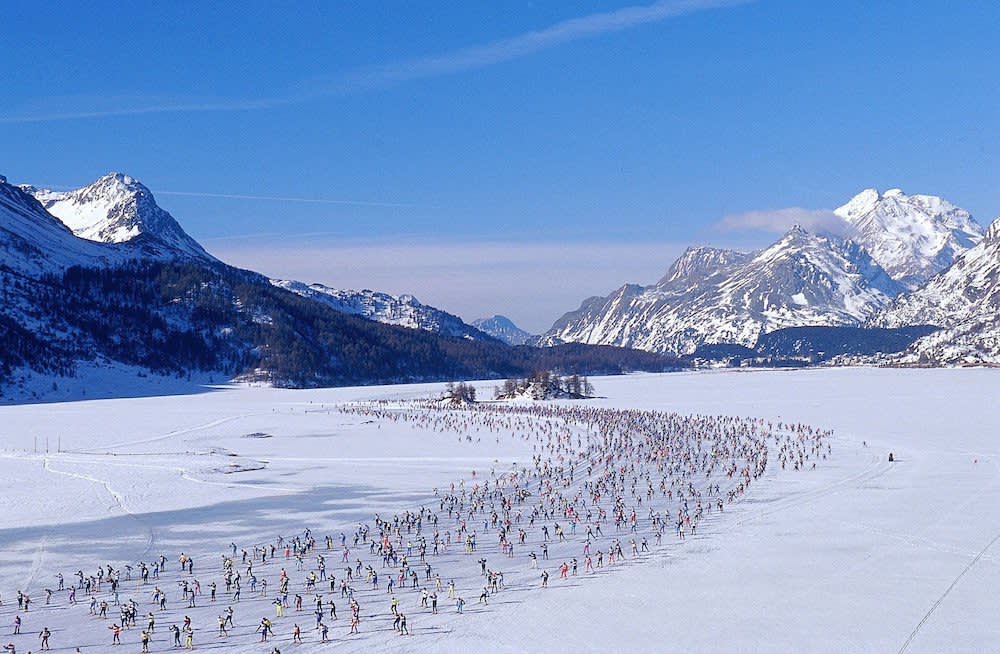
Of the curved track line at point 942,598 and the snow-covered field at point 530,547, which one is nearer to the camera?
the curved track line at point 942,598

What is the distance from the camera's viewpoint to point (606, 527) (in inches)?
2029

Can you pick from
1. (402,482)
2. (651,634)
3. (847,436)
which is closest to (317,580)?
(651,634)

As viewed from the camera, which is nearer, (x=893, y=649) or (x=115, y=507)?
(x=893, y=649)

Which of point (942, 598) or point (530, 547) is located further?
point (530, 547)

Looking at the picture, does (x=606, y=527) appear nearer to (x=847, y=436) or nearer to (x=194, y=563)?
(x=194, y=563)

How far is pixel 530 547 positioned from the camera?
4669 cm

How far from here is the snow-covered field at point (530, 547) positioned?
32.5 meters

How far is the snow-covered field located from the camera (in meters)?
32.5

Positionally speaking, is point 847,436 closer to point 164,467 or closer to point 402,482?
point 402,482

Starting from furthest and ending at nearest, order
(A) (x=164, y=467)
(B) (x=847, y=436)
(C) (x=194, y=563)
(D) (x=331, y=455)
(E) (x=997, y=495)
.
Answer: (B) (x=847, y=436)
(D) (x=331, y=455)
(A) (x=164, y=467)
(E) (x=997, y=495)
(C) (x=194, y=563)

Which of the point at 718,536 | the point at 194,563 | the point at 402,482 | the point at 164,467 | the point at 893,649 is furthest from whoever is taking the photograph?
the point at 164,467

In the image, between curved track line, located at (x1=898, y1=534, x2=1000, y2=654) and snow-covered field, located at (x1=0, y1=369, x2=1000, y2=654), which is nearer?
curved track line, located at (x1=898, y1=534, x2=1000, y2=654)

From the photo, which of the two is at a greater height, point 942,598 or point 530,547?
point 530,547

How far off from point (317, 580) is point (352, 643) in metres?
9.10
